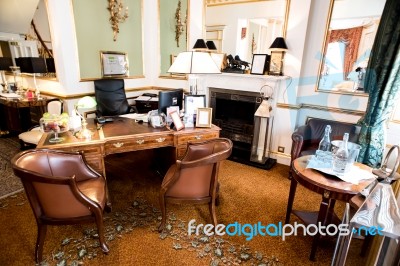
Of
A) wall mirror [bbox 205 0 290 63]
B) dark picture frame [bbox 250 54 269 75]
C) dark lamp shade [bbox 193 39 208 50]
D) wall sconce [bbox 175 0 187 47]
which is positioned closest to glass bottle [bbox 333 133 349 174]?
dark picture frame [bbox 250 54 269 75]

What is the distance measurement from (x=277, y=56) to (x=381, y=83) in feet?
3.95

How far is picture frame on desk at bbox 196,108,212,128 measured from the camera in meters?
2.39

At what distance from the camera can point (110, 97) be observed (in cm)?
368

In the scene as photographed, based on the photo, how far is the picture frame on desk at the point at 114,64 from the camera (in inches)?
147

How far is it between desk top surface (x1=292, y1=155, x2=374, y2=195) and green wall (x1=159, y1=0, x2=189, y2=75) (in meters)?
3.09

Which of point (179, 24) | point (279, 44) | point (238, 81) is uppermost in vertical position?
point (179, 24)

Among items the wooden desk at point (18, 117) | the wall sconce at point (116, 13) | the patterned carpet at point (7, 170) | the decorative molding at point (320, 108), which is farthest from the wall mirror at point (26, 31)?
the decorative molding at point (320, 108)

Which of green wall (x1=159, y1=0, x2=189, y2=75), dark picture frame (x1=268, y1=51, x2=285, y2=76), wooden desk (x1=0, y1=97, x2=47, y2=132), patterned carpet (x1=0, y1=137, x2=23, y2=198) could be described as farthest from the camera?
green wall (x1=159, y1=0, x2=189, y2=75)

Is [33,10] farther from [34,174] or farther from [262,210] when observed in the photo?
[262,210]

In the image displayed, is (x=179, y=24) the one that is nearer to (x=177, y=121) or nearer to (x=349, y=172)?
(x=177, y=121)

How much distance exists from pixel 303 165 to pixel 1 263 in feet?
7.80

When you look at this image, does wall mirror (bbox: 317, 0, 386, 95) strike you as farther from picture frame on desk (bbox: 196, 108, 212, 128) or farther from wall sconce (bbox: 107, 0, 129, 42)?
wall sconce (bbox: 107, 0, 129, 42)

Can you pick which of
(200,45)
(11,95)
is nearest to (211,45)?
(200,45)

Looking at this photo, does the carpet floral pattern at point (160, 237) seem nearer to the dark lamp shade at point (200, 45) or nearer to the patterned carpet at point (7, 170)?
the patterned carpet at point (7, 170)
